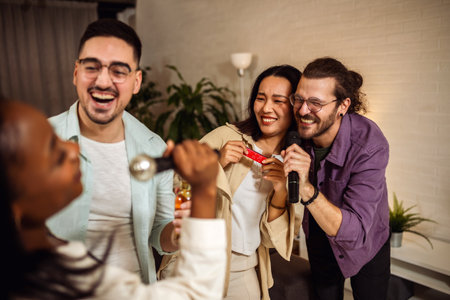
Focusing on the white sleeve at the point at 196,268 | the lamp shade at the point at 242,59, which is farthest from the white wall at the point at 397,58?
the white sleeve at the point at 196,268

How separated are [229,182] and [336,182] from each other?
0.53 meters

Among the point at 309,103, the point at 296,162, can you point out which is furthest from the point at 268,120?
the point at 296,162

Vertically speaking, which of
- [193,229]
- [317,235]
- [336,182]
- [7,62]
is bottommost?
[317,235]

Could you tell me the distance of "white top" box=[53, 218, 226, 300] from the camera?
0.67m

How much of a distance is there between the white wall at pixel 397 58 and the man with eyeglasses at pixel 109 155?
242 centimetres

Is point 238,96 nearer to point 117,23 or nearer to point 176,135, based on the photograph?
point 176,135

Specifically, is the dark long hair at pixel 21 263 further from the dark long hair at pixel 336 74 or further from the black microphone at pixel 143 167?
the dark long hair at pixel 336 74

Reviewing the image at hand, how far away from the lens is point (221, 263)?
29.0 inches

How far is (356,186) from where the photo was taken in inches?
63.8

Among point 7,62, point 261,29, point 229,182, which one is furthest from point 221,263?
point 7,62

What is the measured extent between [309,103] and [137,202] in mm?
942

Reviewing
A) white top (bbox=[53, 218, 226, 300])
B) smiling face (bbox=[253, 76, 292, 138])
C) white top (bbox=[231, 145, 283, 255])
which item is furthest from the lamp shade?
white top (bbox=[53, 218, 226, 300])

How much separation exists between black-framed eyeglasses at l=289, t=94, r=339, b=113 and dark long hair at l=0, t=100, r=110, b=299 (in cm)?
128

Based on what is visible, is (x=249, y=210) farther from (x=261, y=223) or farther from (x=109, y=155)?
(x=109, y=155)
